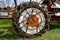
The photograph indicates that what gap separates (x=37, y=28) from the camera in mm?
7043

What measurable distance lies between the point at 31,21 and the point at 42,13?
395mm

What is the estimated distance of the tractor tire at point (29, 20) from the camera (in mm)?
6980

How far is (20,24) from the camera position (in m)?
7.03

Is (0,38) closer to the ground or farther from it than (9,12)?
closer to the ground

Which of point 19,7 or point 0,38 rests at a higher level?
point 19,7

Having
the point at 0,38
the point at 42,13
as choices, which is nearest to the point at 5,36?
the point at 0,38

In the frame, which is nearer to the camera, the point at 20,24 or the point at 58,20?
the point at 20,24

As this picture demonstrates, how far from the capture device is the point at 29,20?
703 centimetres

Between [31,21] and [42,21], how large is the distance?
325 millimetres

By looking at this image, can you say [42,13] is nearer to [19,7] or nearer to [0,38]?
[19,7]

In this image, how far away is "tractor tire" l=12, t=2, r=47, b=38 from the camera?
6.98 meters

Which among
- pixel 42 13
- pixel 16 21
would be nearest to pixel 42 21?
pixel 42 13

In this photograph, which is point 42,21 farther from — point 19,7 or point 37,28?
point 19,7

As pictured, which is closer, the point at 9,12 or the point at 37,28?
the point at 37,28
